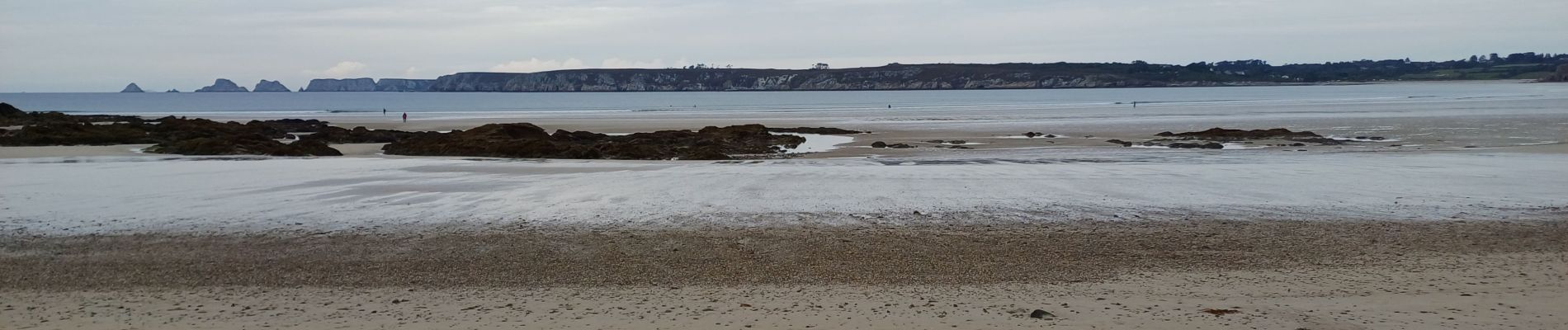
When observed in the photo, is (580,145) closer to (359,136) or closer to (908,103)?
(359,136)

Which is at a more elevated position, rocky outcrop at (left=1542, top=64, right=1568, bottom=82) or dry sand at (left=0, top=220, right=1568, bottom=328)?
dry sand at (left=0, top=220, right=1568, bottom=328)

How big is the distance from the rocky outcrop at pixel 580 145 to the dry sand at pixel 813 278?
11.4 m

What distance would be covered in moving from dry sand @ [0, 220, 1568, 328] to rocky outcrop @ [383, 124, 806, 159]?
11.4m

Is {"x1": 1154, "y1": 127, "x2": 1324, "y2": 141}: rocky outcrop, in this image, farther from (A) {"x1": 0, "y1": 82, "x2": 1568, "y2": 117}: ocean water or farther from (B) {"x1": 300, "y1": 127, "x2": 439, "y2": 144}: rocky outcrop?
(A) {"x1": 0, "y1": 82, "x2": 1568, "y2": 117}: ocean water

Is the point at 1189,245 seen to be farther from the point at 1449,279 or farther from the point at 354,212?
the point at 354,212

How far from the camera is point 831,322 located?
235 inches

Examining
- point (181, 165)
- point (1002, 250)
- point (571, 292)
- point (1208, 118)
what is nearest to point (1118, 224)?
point (1002, 250)

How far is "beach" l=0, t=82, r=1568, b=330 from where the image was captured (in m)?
6.27

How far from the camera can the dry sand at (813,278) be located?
6094 millimetres

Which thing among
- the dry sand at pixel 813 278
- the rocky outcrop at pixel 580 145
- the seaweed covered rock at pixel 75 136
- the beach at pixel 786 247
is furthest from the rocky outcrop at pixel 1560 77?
the dry sand at pixel 813 278

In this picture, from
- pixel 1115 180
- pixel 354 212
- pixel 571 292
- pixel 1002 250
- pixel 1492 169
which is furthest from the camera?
pixel 1492 169

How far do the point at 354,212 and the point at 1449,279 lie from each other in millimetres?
9610

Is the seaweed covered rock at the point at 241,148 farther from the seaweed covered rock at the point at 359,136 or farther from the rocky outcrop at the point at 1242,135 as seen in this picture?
the rocky outcrop at the point at 1242,135

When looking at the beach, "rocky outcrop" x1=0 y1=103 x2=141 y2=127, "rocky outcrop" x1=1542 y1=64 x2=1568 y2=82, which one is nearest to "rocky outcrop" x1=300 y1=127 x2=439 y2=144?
"rocky outcrop" x1=0 y1=103 x2=141 y2=127
